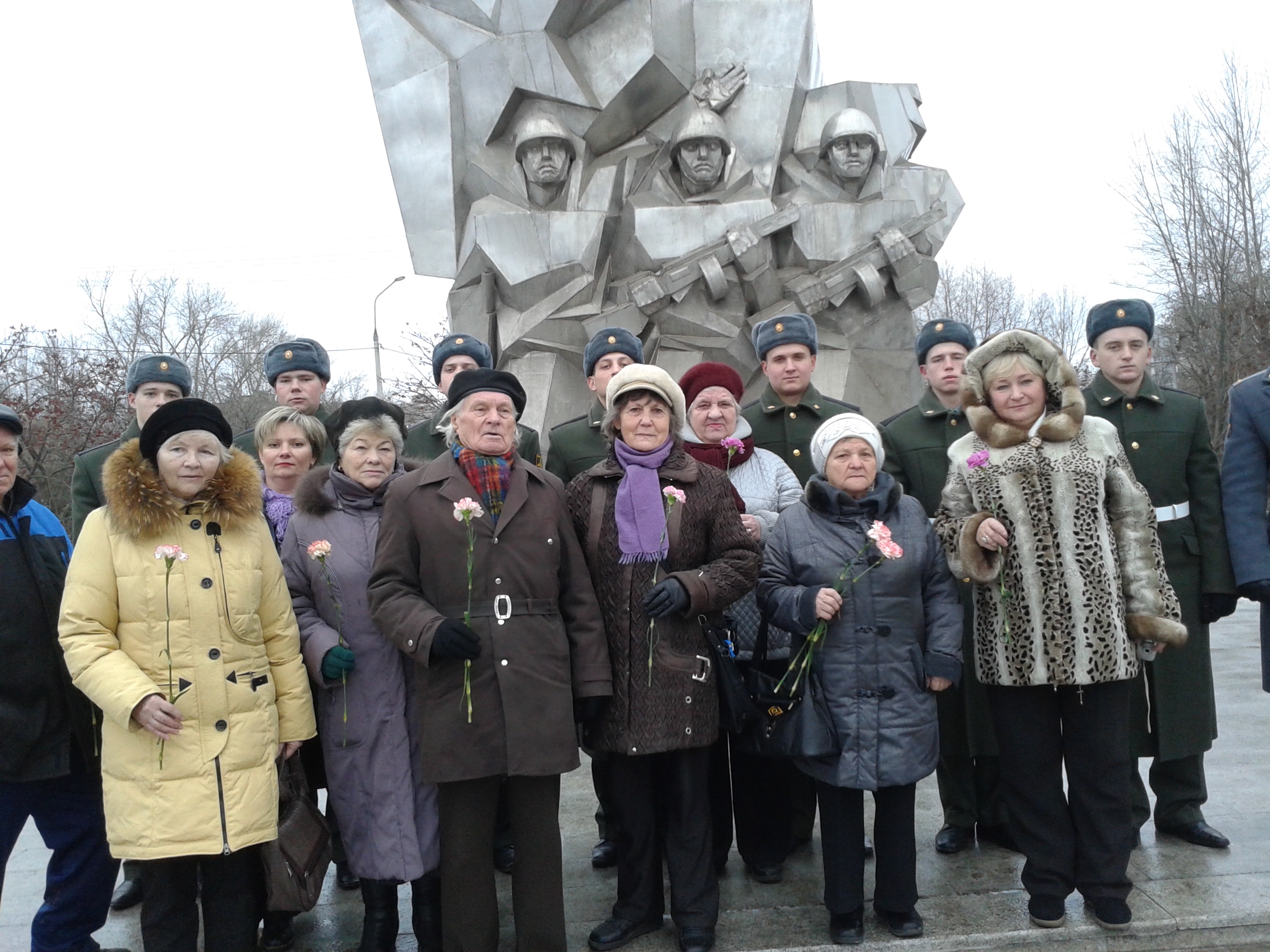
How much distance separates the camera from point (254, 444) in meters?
3.99

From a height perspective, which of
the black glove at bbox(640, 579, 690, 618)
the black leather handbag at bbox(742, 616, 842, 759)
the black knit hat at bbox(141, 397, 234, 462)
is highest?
the black knit hat at bbox(141, 397, 234, 462)

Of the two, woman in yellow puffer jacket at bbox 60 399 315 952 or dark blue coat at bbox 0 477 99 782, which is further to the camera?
dark blue coat at bbox 0 477 99 782

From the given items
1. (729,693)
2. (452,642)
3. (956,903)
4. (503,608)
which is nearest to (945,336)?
(729,693)

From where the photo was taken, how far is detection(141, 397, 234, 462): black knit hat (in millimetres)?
2924

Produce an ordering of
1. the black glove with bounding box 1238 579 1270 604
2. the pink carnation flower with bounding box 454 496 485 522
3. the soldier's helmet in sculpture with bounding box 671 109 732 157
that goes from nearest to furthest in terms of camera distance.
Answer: the pink carnation flower with bounding box 454 496 485 522
the black glove with bounding box 1238 579 1270 604
the soldier's helmet in sculpture with bounding box 671 109 732 157

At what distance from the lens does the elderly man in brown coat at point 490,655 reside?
2.87 m

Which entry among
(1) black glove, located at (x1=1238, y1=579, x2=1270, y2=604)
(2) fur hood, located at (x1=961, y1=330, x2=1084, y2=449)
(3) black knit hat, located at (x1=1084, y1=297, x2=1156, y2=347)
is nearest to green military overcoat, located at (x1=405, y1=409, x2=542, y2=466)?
(2) fur hood, located at (x1=961, y1=330, x2=1084, y2=449)

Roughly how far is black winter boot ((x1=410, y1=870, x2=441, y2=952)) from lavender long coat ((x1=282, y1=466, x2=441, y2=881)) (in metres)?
0.08

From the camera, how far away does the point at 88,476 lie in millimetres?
4004

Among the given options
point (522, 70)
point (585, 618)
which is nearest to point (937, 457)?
point (585, 618)

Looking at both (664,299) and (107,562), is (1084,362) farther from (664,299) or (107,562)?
(107,562)

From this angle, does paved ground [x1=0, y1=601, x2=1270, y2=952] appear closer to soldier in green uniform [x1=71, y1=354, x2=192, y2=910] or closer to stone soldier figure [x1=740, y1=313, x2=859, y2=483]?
soldier in green uniform [x1=71, y1=354, x2=192, y2=910]

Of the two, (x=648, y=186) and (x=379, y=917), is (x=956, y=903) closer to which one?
(x=379, y=917)

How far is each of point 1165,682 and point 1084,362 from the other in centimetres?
3195
